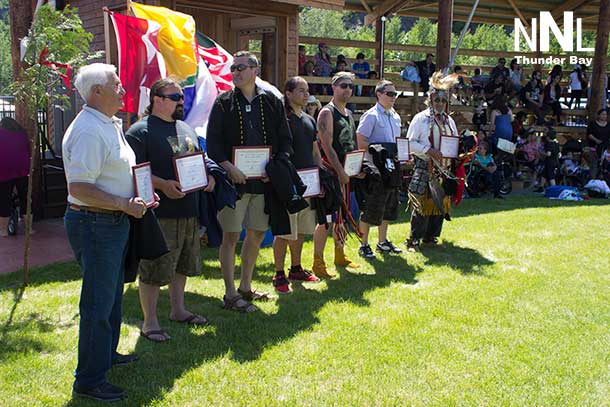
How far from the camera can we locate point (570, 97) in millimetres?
17953

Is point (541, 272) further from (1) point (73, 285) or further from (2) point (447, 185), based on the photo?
(1) point (73, 285)

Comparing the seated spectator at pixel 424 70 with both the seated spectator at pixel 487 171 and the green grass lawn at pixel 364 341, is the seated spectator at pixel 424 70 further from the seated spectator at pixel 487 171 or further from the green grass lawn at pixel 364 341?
the green grass lawn at pixel 364 341

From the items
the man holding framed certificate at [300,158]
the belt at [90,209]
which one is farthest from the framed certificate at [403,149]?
the belt at [90,209]

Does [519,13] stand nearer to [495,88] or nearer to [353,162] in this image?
[495,88]

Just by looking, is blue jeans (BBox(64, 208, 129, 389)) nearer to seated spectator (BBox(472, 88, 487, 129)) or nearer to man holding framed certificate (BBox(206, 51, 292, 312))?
man holding framed certificate (BBox(206, 51, 292, 312))

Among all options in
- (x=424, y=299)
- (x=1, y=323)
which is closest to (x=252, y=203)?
(x=424, y=299)

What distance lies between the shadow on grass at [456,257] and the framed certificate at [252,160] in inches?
104

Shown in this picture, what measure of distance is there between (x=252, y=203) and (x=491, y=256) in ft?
10.9

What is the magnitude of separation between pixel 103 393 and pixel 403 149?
4.22 metres

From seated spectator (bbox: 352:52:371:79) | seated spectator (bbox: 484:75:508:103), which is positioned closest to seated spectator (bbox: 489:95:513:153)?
seated spectator (bbox: 484:75:508:103)

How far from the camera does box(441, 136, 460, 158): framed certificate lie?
23.2 feet

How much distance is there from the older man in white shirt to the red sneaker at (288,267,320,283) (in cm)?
267

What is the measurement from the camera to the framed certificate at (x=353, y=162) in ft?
19.8

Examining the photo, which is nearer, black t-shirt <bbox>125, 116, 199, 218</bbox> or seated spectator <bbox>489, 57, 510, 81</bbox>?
black t-shirt <bbox>125, 116, 199, 218</bbox>
